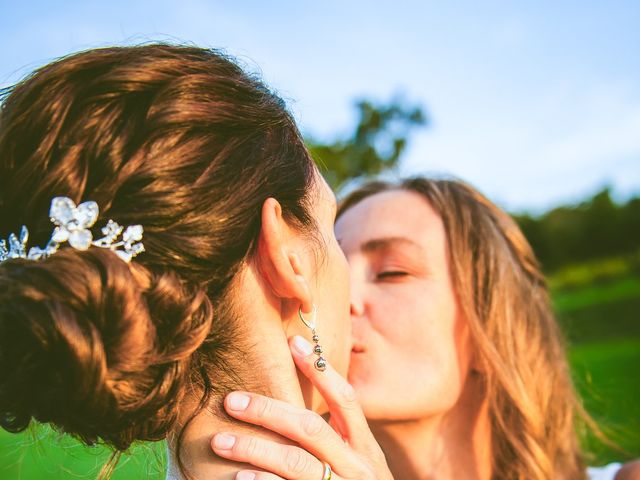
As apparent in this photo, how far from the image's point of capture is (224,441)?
79.6 inches

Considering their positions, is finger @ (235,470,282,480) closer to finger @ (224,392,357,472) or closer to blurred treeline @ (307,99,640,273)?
finger @ (224,392,357,472)

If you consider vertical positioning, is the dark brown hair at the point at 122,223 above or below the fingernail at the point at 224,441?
above

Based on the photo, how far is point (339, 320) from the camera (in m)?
2.48

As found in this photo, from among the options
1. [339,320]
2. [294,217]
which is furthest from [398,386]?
[294,217]

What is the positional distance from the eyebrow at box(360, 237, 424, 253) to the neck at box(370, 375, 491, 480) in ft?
3.45

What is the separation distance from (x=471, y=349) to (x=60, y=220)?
2830 mm

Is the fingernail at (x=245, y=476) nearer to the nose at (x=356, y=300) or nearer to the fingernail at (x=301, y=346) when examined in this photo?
the fingernail at (x=301, y=346)

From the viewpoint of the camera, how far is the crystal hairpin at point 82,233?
1.74m

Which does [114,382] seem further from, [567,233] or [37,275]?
[567,233]

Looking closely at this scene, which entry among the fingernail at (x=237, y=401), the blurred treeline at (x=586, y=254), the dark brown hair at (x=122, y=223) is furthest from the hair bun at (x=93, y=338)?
the blurred treeline at (x=586, y=254)

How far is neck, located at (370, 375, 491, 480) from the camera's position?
12.3ft

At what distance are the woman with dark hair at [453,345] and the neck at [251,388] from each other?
4.07 feet

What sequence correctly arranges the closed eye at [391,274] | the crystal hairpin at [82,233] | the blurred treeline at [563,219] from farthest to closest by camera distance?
the blurred treeline at [563,219], the closed eye at [391,274], the crystal hairpin at [82,233]

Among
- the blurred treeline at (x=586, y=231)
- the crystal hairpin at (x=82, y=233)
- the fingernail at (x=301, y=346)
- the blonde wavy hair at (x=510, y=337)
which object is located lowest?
the blurred treeline at (x=586, y=231)
